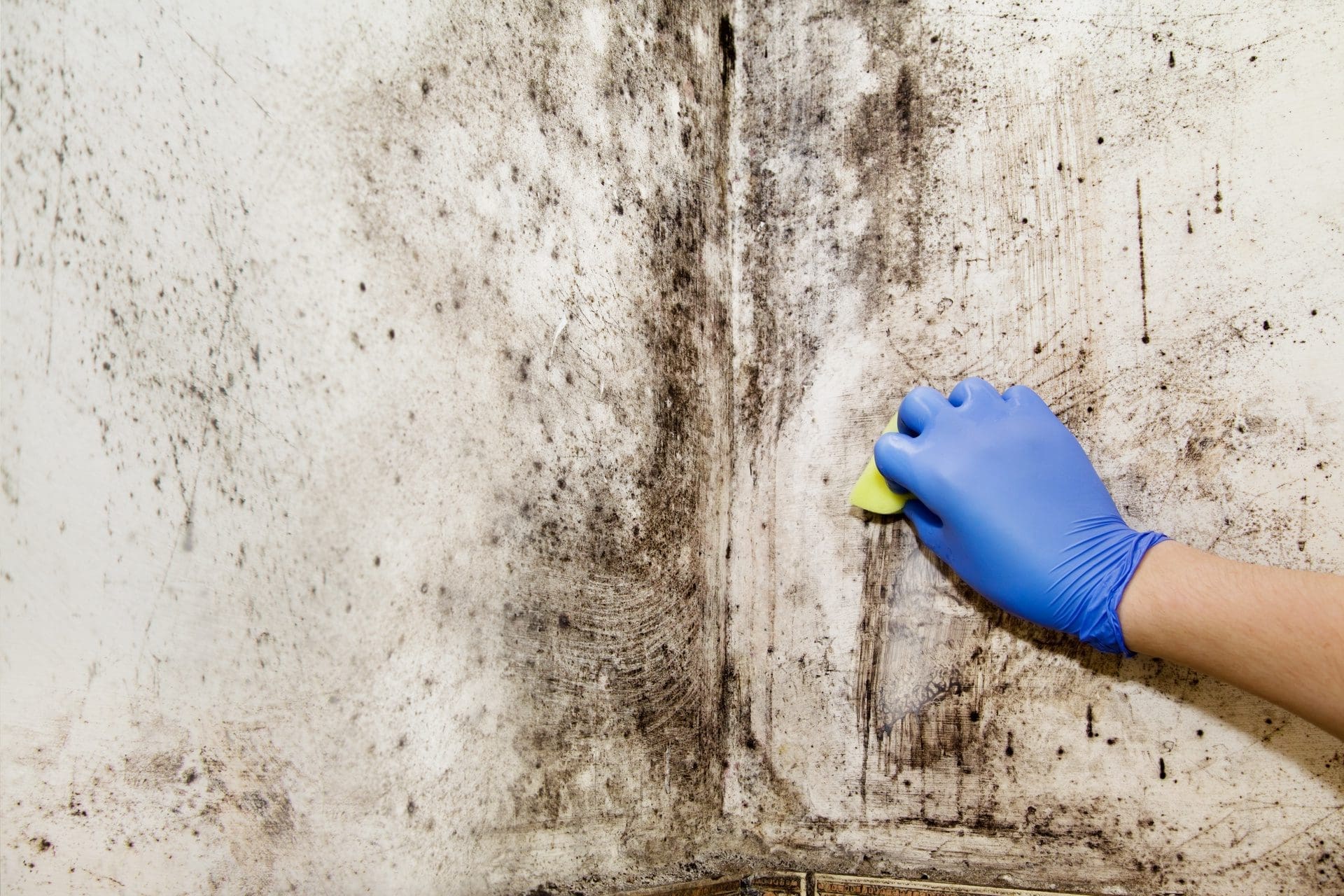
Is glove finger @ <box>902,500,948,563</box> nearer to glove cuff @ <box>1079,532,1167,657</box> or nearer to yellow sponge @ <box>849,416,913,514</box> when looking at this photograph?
yellow sponge @ <box>849,416,913,514</box>

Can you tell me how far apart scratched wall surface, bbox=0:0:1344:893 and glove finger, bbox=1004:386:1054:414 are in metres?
0.06

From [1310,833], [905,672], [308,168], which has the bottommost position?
[1310,833]

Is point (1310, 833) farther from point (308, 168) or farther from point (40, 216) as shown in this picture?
point (40, 216)

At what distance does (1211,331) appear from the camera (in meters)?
1.23

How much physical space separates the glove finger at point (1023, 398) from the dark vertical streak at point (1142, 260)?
0.69 ft

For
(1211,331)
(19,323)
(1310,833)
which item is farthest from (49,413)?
(1310,833)

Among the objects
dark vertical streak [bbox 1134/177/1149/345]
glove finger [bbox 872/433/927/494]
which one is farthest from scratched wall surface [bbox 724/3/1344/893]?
glove finger [bbox 872/433/927/494]

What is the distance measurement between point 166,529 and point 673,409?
777 mm

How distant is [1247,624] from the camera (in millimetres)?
1063

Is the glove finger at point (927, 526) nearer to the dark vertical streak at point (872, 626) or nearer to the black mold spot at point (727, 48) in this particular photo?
the dark vertical streak at point (872, 626)

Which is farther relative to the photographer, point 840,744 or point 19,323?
point 840,744

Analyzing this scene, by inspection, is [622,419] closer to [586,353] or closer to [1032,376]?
[586,353]

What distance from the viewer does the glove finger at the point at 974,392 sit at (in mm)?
1251

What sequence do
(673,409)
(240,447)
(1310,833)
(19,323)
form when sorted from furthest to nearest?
(673,409), (1310,833), (240,447), (19,323)
